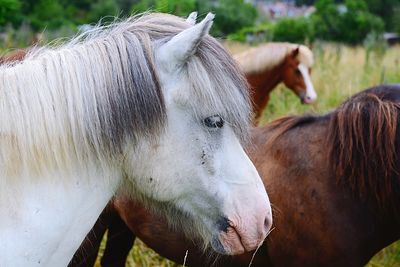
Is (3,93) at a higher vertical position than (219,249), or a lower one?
A: higher

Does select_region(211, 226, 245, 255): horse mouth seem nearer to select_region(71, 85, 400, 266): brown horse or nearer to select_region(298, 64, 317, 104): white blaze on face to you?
select_region(71, 85, 400, 266): brown horse

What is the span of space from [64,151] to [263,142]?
1.52 m

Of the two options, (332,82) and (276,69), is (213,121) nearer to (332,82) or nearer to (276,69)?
(276,69)

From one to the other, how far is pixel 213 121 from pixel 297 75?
5701 millimetres

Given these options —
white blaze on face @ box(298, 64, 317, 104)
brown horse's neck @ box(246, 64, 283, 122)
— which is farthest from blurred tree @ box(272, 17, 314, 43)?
brown horse's neck @ box(246, 64, 283, 122)

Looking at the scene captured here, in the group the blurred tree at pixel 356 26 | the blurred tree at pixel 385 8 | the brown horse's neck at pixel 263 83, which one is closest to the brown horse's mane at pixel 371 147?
the brown horse's neck at pixel 263 83

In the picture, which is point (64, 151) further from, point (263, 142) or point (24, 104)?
point (263, 142)

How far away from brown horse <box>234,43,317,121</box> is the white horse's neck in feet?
15.4

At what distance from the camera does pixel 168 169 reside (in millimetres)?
1758

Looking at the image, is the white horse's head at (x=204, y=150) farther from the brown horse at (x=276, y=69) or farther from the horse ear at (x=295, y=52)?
the horse ear at (x=295, y=52)

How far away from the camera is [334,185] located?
2.66 meters

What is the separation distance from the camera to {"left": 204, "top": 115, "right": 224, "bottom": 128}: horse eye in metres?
1.78

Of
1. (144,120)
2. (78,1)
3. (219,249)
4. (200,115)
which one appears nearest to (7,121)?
(144,120)

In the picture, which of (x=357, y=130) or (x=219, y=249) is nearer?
(x=219, y=249)
